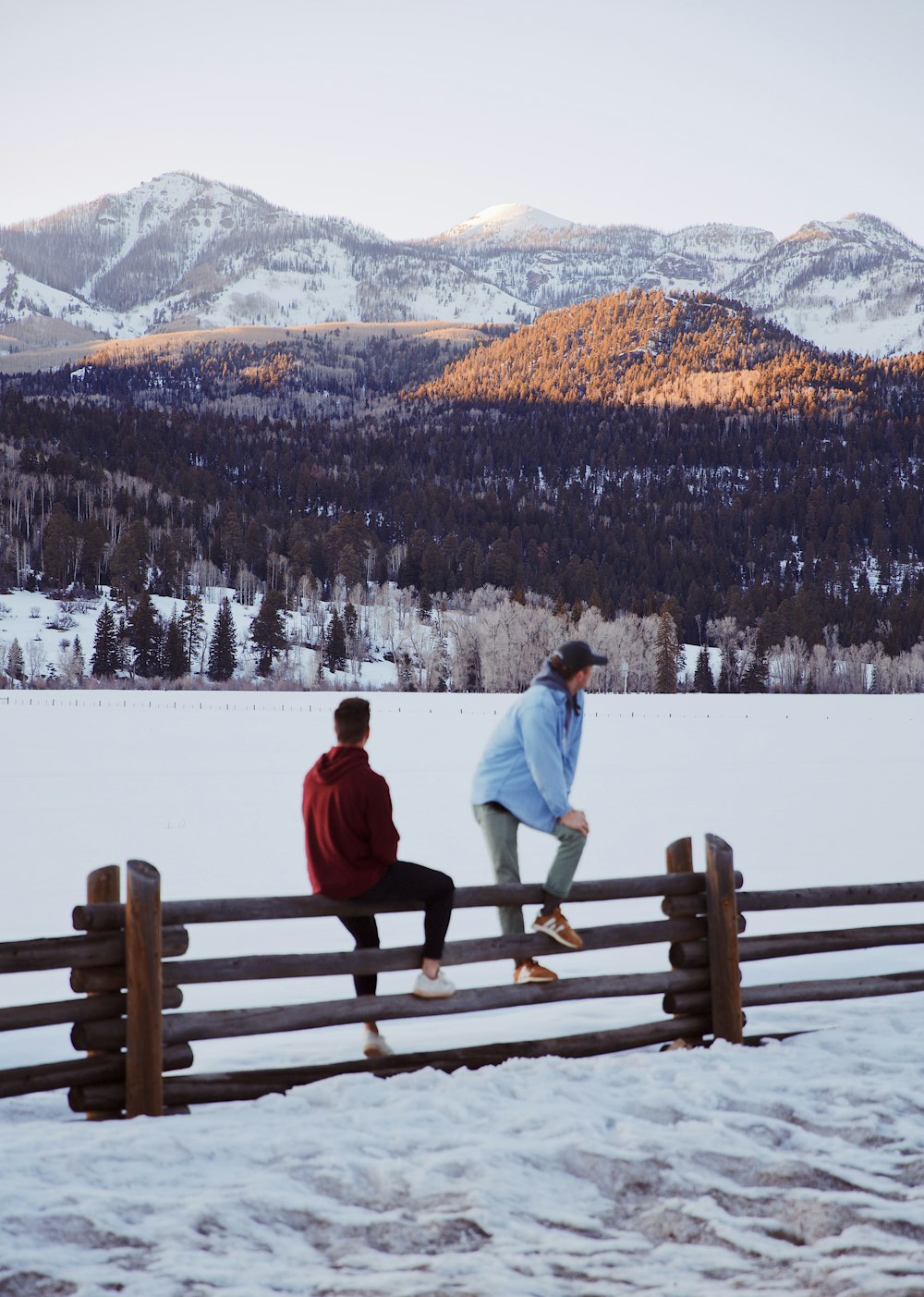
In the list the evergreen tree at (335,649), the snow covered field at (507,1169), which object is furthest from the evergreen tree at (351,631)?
the snow covered field at (507,1169)

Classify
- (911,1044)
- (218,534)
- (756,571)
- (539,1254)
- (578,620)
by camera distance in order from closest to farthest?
(539,1254), (911,1044), (578,620), (218,534), (756,571)

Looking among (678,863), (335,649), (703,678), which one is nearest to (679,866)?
(678,863)

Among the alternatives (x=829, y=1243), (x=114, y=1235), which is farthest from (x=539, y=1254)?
(x=114, y=1235)

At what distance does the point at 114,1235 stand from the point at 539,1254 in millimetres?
1419

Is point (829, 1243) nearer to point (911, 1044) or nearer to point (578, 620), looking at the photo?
point (911, 1044)

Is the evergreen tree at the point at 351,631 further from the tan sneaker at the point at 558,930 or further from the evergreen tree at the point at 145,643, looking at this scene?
the tan sneaker at the point at 558,930

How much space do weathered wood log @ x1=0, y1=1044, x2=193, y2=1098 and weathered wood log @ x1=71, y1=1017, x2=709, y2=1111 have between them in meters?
0.06

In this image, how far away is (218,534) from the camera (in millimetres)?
146625

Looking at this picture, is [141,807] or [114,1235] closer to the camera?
[114,1235]

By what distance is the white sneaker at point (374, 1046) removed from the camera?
566 cm

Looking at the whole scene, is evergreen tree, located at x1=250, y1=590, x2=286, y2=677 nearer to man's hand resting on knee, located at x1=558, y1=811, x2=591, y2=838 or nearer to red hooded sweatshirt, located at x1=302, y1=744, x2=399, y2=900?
man's hand resting on knee, located at x1=558, y1=811, x2=591, y2=838

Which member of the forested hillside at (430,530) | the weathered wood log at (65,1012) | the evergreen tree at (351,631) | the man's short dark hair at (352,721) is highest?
the forested hillside at (430,530)

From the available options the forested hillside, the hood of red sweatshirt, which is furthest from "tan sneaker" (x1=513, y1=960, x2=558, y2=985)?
the forested hillside

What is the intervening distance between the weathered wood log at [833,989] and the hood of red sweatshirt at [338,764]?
2.62 metres
